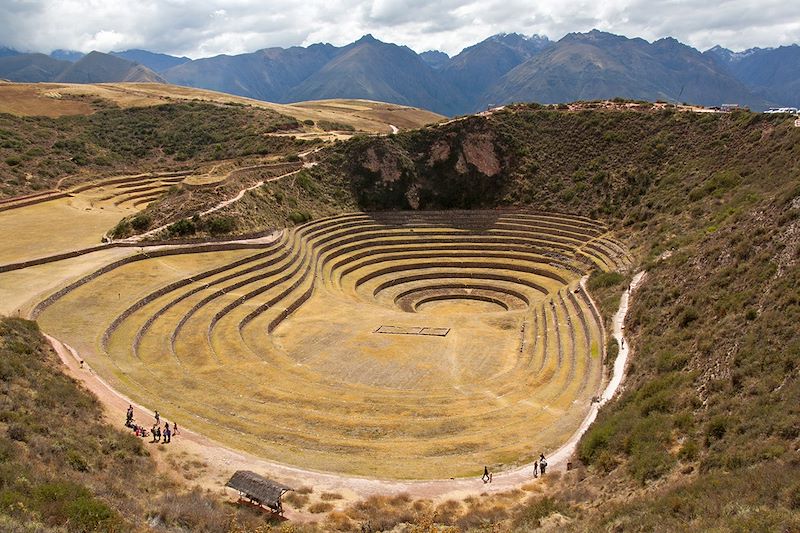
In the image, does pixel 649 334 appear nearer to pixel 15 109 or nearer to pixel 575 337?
pixel 575 337

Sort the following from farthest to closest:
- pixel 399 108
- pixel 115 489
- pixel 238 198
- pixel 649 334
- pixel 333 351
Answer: pixel 399 108 < pixel 238 198 < pixel 333 351 < pixel 649 334 < pixel 115 489

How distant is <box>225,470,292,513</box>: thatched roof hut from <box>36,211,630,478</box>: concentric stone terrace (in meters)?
3.78

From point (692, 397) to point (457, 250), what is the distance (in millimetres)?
35991

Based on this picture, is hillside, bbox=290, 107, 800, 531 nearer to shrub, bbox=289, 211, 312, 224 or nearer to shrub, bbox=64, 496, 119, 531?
shrub, bbox=289, 211, 312, 224

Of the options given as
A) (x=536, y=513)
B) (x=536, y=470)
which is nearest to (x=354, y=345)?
(x=536, y=470)

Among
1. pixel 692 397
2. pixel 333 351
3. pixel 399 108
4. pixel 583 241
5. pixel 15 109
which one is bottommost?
pixel 333 351

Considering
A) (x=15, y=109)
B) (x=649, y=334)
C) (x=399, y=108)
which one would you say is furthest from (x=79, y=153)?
(x=399, y=108)

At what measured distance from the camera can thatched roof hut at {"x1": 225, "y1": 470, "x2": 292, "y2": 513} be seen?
1541cm

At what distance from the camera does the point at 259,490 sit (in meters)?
15.6

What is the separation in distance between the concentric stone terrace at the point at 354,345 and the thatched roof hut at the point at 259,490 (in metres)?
3.78

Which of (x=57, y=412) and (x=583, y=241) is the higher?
(x=583, y=241)

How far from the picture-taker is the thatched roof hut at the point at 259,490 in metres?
15.4

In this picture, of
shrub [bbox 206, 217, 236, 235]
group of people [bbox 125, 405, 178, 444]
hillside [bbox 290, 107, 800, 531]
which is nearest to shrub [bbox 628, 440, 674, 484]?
hillside [bbox 290, 107, 800, 531]

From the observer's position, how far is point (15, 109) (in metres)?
82.2
